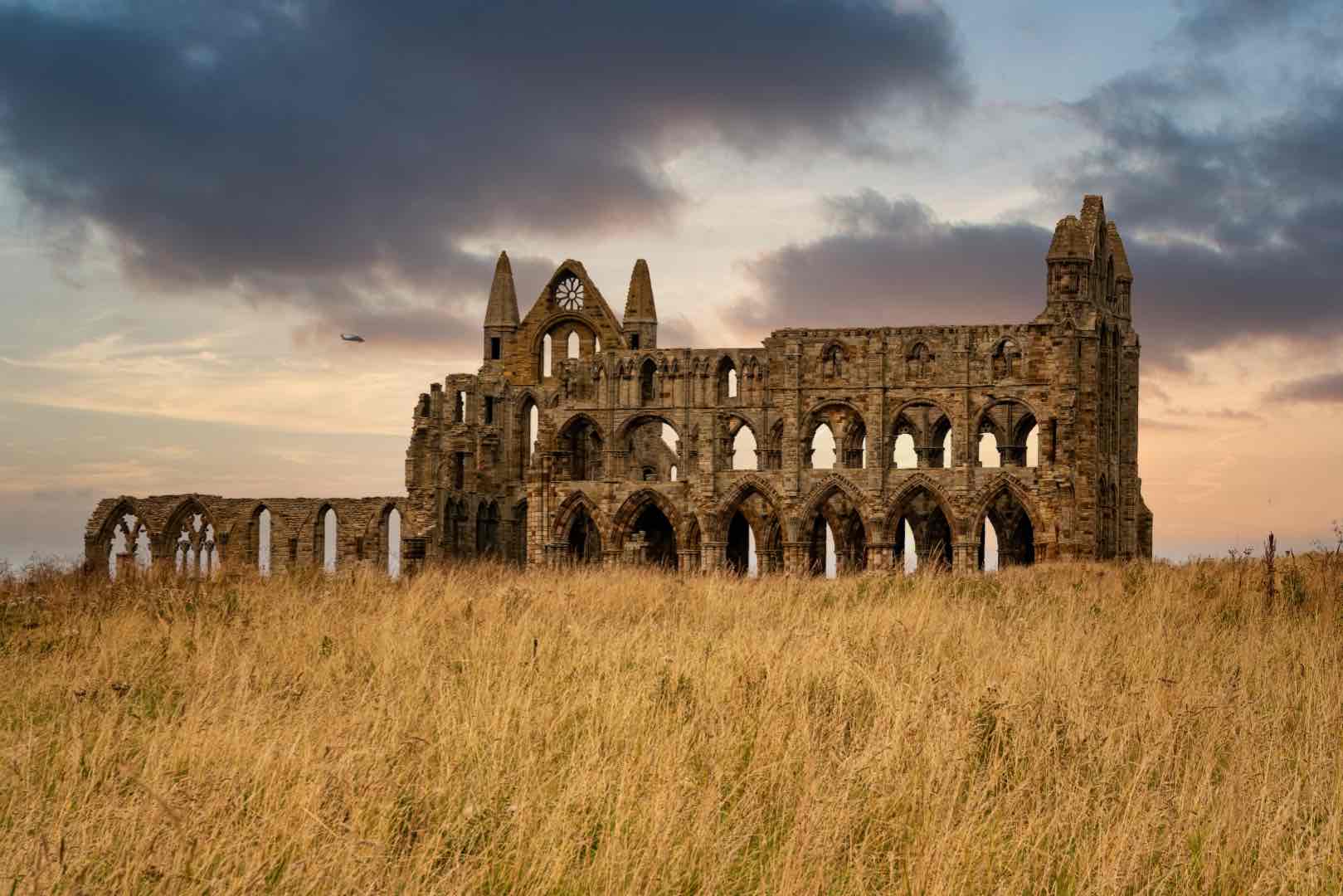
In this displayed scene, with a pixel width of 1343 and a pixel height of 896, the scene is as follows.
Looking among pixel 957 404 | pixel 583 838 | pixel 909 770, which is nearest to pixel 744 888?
pixel 583 838

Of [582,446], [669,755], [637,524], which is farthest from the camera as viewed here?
[582,446]

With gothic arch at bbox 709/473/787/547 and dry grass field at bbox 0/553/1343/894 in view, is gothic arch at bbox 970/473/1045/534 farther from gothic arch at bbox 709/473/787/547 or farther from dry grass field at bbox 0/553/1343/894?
dry grass field at bbox 0/553/1343/894

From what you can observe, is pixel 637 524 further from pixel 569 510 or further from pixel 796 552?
pixel 796 552

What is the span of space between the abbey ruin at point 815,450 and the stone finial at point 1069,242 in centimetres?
6

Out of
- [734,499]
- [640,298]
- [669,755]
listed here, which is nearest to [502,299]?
[640,298]

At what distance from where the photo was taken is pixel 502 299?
6291cm

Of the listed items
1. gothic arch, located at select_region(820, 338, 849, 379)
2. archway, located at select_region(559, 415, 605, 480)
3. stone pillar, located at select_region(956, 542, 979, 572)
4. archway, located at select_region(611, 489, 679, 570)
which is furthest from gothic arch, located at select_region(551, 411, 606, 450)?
stone pillar, located at select_region(956, 542, 979, 572)

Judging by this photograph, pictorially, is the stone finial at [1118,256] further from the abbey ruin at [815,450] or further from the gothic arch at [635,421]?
the gothic arch at [635,421]

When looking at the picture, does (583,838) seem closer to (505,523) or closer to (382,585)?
(382,585)

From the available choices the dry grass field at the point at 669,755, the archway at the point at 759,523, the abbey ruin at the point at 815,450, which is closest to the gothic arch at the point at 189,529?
the abbey ruin at the point at 815,450

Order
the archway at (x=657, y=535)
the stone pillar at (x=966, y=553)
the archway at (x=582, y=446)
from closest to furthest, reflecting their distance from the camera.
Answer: the stone pillar at (x=966, y=553)
the archway at (x=582, y=446)
the archway at (x=657, y=535)

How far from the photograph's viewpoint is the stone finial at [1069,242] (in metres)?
47.7

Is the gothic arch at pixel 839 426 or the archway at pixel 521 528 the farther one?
the archway at pixel 521 528

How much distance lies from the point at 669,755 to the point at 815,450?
140 feet
